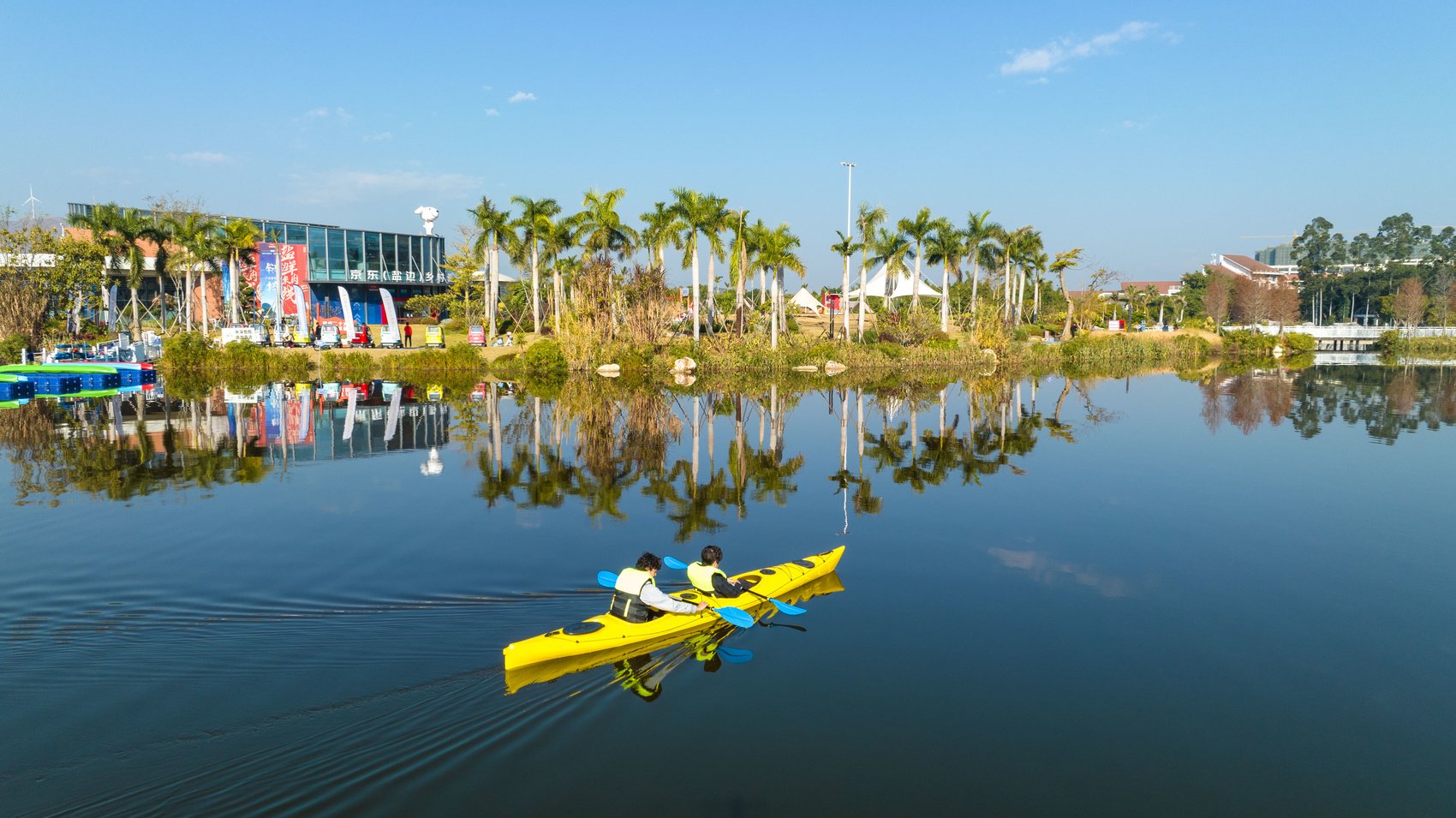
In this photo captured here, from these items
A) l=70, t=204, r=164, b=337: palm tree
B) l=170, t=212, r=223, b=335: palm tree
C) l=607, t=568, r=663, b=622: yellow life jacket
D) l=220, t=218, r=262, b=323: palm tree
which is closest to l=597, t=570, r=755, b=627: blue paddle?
l=607, t=568, r=663, b=622: yellow life jacket

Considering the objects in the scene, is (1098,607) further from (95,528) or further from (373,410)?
(373,410)

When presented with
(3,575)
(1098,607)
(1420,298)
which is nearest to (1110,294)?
(1420,298)

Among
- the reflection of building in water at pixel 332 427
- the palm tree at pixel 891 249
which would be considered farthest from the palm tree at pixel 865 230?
the reflection of building in water at pixel 332 427

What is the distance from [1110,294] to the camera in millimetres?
95125

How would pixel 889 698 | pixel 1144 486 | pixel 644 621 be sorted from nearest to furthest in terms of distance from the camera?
pixel 889 698 < pixel 644 621 < pixel 1144 486

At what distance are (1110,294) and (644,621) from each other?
3738 inches

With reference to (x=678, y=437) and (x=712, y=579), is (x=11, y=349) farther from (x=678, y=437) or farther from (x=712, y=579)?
(x=712, y=579)

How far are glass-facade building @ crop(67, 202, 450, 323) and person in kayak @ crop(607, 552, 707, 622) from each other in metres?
61.7

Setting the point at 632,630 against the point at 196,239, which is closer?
the point at 632,630

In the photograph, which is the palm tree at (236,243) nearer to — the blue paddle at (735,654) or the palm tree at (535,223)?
the palm tree at (535,223)

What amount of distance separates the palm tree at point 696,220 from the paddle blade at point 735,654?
41.3 metres

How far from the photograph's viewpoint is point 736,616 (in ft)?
37.7

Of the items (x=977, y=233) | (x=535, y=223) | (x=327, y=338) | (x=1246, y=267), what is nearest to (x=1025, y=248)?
(x=977, y=233)

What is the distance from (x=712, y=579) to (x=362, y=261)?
6833 centimetres
